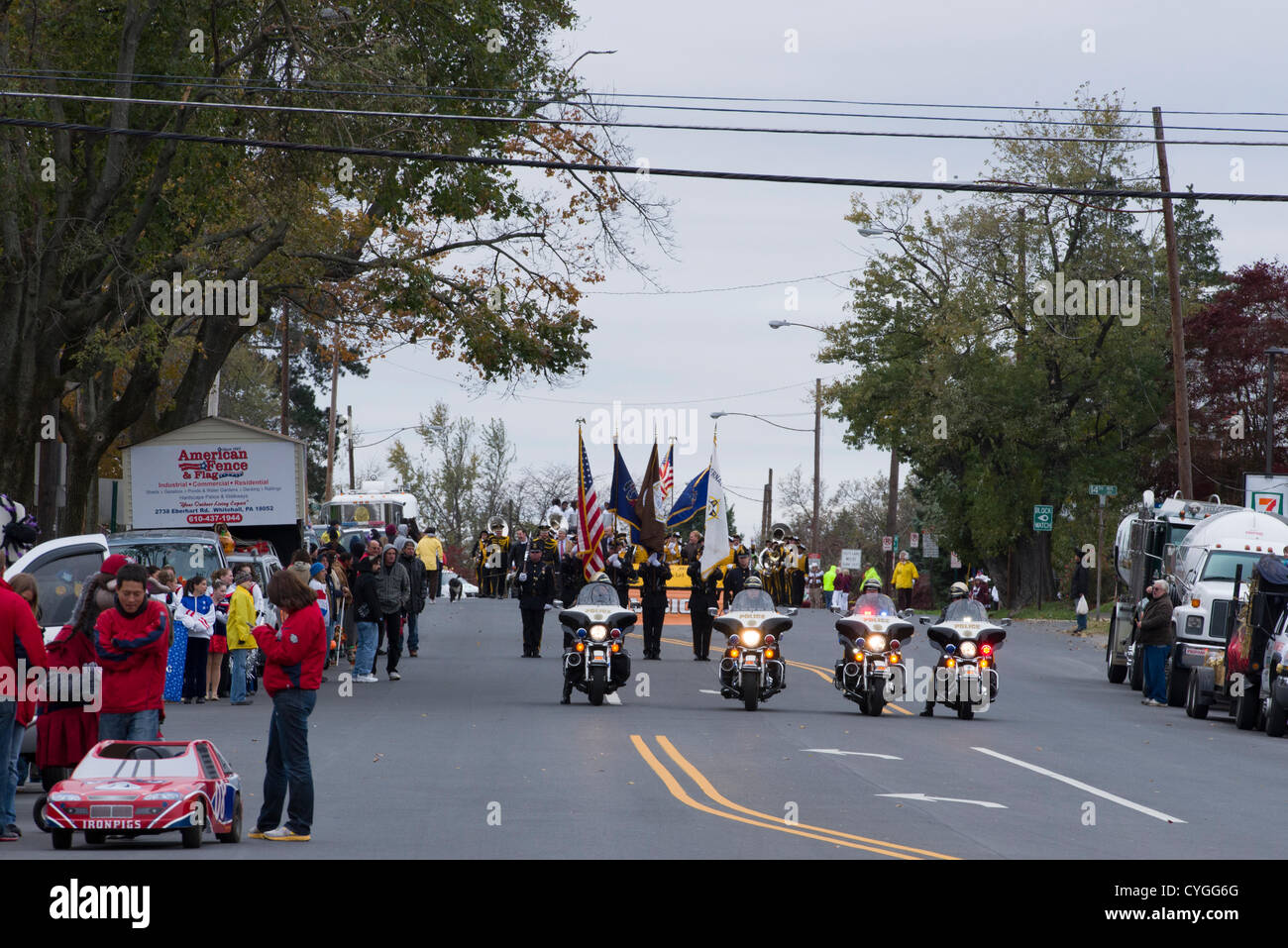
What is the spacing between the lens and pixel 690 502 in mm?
37562

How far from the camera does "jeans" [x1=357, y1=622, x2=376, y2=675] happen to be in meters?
25.6

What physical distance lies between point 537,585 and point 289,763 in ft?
58.0

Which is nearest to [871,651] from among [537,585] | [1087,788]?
→ [1087,788]

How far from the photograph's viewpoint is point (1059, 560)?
217 feet

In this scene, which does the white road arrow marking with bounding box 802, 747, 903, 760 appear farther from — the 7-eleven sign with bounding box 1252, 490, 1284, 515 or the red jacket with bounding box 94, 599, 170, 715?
the 7-eleven sign with bounding box 1252, 490, 1284, 515

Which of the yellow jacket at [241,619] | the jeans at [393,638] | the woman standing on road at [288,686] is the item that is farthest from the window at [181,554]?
the woman standing on road at [288,686]

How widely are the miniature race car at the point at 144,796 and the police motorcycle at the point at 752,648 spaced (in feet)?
36.9

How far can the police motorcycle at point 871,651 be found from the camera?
21.8 metres

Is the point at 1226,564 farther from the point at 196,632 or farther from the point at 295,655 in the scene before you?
the point at 295,655

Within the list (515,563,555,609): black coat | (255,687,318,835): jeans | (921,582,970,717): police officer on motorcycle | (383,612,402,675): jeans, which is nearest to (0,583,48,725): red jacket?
(255,687,318,835): jeans

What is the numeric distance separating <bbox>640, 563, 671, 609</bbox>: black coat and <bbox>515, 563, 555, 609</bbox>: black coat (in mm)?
1664

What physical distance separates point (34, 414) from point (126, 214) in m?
3.79
